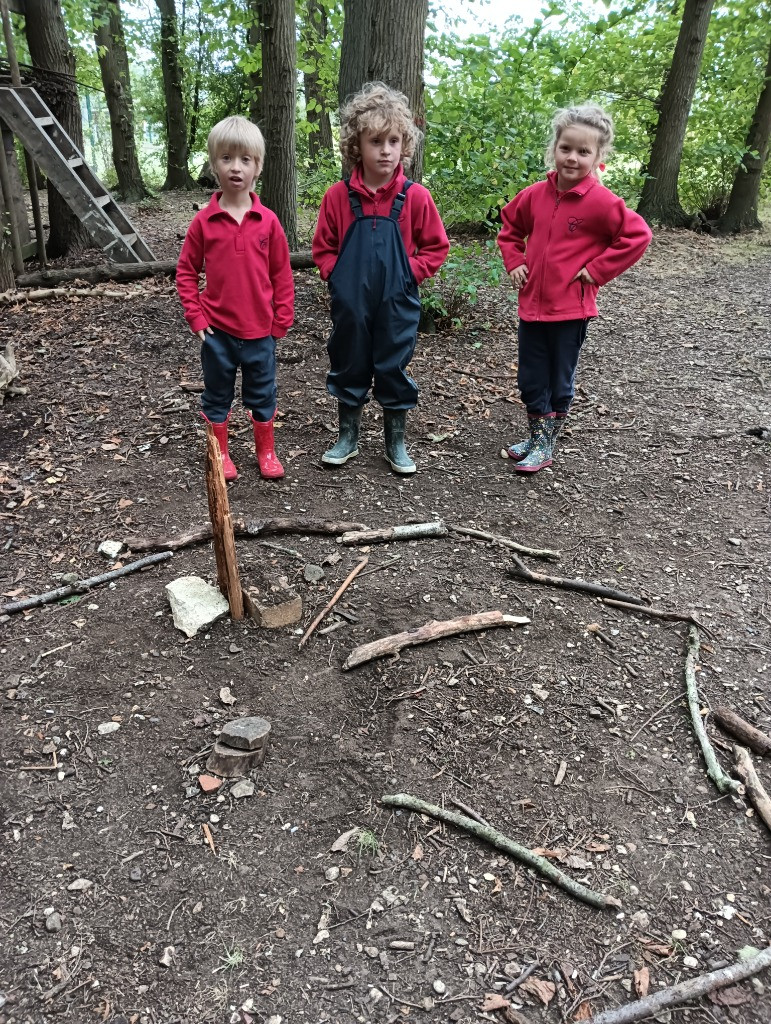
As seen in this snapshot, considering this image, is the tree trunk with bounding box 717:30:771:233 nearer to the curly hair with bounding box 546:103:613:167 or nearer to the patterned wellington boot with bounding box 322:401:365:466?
the curly hair with bounding box 546:103:613:167

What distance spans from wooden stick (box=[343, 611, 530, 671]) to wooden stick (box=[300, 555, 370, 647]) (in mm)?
217

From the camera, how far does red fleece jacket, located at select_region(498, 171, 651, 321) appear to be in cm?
370

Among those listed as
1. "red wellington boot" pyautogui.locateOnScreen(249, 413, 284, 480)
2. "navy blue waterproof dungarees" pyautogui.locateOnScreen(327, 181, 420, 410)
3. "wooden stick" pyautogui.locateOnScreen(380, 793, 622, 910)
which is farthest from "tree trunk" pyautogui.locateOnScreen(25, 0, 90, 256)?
"wooden stick" pyautogui.locateOnScreen(380, 793, 622, 910)

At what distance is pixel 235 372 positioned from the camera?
388 cm

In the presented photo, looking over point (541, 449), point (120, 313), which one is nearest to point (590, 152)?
point (541, 449)

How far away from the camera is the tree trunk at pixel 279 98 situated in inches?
269

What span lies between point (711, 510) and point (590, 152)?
2.09 metres

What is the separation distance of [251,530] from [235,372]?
956mm

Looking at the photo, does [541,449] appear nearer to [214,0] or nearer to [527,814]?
[527,814]

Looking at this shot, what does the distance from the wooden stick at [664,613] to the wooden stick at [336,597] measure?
45.9 inches

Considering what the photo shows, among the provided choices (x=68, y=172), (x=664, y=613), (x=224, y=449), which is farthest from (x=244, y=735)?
(x=68, y=172)

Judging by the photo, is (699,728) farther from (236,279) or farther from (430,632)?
(236,279)

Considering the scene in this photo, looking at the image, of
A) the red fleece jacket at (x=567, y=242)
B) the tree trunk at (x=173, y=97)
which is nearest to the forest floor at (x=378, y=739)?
the red fleece jacket at (x=567, y=242)

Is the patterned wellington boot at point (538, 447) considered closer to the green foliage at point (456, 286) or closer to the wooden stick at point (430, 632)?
the wooden stick at point (430, 632)
